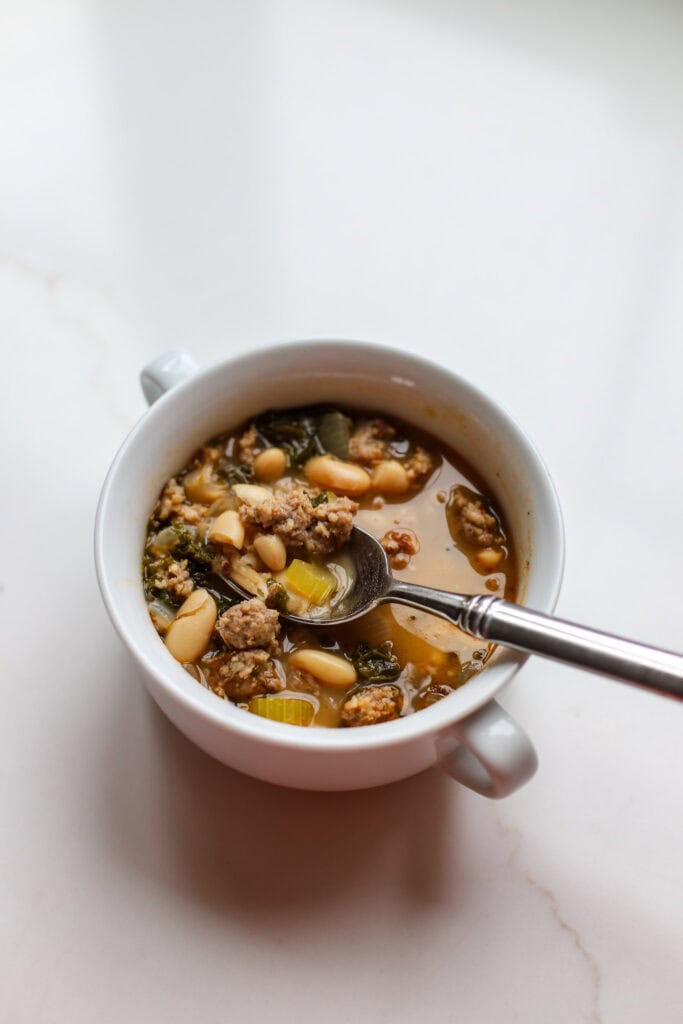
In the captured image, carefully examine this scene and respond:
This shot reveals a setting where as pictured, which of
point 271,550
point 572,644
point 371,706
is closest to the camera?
point 572,644

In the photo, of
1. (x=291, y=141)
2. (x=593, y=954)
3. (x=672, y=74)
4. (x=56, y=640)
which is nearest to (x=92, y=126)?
(x=291, y=141)

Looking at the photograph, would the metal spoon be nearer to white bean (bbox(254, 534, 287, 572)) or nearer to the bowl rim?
the bowl rim

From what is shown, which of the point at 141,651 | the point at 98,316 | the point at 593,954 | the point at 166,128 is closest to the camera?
the point at 141,651

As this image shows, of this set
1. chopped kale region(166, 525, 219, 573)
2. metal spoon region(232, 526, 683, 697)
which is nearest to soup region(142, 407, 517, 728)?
chopped kale region(166, 525, 219, 573)

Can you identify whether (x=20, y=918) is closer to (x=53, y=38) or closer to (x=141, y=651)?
(x=141, y=651)

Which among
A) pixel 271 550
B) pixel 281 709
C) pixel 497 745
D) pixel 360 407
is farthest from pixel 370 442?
pixel 497 745

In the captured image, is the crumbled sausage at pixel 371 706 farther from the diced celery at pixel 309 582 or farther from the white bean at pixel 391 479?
the white bean at pixel 391 479

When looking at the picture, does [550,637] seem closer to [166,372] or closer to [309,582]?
[309,582]
